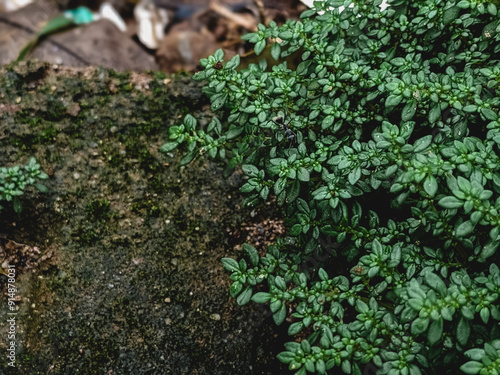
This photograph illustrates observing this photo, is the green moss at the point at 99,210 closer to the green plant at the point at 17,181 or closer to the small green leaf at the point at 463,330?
the green plant at the point at 17,181

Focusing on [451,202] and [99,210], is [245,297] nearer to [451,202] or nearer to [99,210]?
[451,202]

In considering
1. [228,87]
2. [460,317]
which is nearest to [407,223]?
[460,317]

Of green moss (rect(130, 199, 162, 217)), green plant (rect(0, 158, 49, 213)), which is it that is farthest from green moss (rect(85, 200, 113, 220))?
green plant (rect(0, 158, 49, 213))

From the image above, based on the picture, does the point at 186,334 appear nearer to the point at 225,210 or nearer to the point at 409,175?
the point at 225,210

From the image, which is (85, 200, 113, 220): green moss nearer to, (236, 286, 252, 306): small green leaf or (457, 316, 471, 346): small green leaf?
(236, 286, 252, 306): small green leaf

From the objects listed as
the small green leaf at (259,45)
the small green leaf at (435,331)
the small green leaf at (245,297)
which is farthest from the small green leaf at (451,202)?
the small green leaf at (259,45)

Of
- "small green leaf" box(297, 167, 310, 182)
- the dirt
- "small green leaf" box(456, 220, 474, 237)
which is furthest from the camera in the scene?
the dirt
